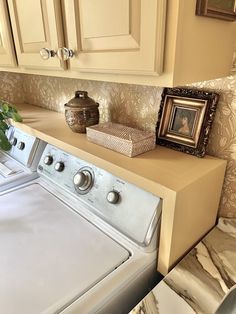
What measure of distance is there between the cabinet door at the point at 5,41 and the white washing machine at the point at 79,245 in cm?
49

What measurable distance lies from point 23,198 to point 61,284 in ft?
1.46

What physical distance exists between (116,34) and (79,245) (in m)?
0.58

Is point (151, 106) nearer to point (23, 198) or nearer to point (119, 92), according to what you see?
point (119, 92)

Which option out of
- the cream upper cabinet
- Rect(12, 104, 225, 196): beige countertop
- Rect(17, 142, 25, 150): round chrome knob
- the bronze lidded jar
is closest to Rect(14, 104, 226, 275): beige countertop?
Rect(12, 104, 225, 196): beige countertop

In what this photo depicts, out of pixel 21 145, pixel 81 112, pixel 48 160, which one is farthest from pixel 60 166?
pixel 21 145

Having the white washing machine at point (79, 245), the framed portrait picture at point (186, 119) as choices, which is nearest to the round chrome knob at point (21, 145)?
the white washing machine at point (79, 245)

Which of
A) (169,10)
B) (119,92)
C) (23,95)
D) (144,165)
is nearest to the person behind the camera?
(169,10)

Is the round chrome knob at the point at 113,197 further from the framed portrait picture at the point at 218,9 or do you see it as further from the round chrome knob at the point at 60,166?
the framed portrait picture at the point at 218,9

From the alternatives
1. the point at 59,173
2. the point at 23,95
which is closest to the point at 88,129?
the point at 59,173

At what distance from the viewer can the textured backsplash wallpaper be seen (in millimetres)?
771

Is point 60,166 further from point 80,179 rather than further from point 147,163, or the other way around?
point 147,163

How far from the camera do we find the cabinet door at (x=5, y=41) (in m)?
0.96

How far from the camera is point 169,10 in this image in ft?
1.70

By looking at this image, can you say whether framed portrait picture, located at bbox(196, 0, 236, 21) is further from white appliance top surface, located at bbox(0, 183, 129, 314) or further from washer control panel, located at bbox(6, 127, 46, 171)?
washer control panel, located at bbox(6, 127, 46, 171)
